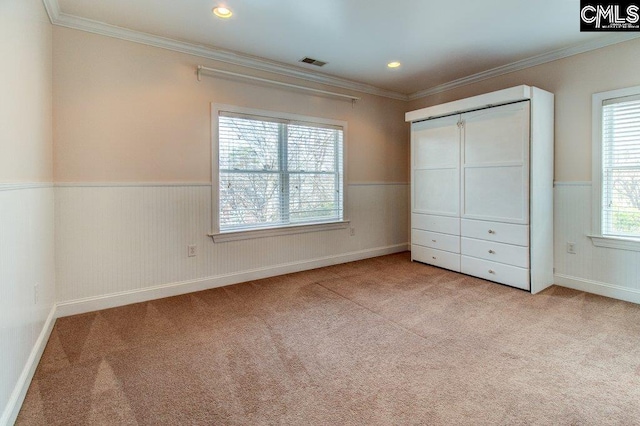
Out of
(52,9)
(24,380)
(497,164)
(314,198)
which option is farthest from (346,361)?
(52,9)

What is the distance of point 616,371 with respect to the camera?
1.94m

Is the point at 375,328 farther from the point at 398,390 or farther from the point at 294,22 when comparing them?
the point at 294,22

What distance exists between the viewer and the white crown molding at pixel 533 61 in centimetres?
309

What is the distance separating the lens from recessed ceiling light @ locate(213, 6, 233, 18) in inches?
103

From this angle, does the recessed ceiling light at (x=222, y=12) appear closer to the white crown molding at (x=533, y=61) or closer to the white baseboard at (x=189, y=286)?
the white baseboard at (x=189, y=286)

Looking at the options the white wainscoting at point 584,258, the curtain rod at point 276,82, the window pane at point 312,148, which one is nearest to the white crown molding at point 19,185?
the curtain rod at point 276,82

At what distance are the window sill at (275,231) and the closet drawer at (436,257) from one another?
41.5 inches

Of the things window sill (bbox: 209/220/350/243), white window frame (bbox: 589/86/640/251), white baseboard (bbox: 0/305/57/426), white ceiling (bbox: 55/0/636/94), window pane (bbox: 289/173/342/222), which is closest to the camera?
white baseboard (bbox: 0/305/57/426)

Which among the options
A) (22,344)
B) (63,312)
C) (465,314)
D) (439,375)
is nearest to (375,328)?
(439,375)

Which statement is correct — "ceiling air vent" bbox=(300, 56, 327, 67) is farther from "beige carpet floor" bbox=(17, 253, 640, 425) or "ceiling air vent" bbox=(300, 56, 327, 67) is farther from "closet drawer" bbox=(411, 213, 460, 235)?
"beige carpet floor" bbox=(17, 253, 640, 425)

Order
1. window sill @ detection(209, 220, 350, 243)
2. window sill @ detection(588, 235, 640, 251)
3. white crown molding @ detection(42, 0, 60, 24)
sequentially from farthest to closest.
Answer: window sill @ detection(209, 220, 350, 243)
window sill @ detection(588, 235, 640, 251)
white crown molding @ detection(42, 0, 60, 24)

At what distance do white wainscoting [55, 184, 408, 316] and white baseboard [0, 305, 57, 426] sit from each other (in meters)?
0.51

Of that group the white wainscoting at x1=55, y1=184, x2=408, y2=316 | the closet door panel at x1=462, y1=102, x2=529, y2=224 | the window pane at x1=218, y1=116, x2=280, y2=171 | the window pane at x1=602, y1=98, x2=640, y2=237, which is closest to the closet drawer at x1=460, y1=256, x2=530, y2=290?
the closet door panel at x1=462, y1=102, x2=529, y2=224

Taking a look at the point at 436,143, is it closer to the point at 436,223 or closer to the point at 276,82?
the point at 436,223
